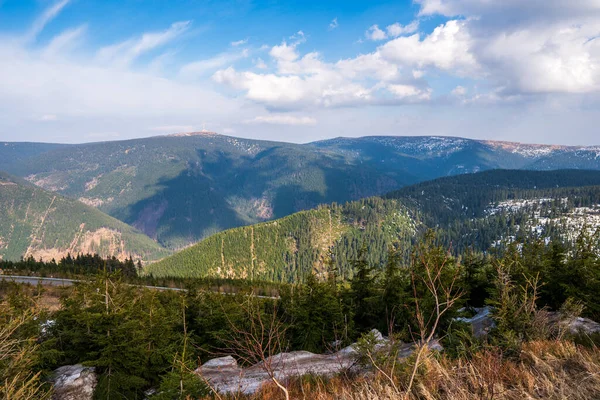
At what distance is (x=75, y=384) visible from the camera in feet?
39.2

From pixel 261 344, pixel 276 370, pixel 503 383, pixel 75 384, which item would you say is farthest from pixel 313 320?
pixel 261 344

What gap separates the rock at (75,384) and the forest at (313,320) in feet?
1.32

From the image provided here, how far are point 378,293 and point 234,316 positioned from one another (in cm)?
978

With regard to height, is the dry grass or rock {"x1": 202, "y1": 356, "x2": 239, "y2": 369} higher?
the dry grass

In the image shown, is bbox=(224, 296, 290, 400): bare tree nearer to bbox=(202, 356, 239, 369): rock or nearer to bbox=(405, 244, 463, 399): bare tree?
bbox=(202, 356, 239, 369): rock

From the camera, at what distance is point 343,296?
23.8 m

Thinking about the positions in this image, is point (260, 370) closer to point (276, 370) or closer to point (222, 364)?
point (222, 364)

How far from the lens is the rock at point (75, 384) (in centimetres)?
1174

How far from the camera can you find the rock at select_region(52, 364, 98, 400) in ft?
38.5

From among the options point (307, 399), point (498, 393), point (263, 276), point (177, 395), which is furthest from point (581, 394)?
point (263, 276)

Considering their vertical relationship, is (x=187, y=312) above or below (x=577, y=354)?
below

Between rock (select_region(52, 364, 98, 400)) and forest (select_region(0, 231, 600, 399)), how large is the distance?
1.32ft

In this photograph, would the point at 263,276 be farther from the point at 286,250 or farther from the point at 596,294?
the point at 596,294

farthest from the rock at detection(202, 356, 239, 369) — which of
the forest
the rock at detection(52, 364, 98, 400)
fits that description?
the rock at detection(52, 364, 98, 400)
